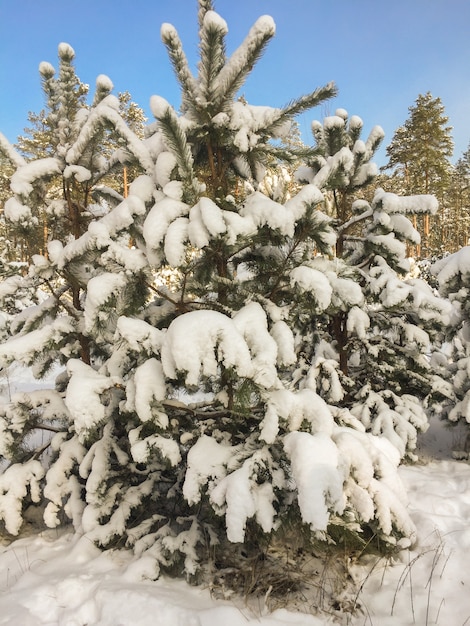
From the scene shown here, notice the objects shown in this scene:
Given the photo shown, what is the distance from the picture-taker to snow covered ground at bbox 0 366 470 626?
2465 millimetres

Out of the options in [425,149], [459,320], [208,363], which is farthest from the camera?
[425,149]

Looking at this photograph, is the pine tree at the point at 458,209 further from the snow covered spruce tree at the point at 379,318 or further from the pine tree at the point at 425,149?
the snow covered spruce tree at the point at 379,318

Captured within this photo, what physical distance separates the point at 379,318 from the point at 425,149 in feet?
92.0

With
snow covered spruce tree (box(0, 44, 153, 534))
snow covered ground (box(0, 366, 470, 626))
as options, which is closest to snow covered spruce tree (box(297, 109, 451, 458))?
snow covered ground (box(0, 366, 470, 626))

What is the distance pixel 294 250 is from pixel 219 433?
5.47ft

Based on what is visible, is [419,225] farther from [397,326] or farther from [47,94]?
[47,94]

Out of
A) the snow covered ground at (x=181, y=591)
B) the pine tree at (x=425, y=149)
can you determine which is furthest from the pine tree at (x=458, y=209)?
the snow covered ground at (x=181, y=591)

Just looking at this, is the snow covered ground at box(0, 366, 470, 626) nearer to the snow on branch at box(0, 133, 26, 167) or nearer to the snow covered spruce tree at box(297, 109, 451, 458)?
the snow covered spruce tree at box(297, 109, 451, 458)

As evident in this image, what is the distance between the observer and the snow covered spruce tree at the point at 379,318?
473 centimetres

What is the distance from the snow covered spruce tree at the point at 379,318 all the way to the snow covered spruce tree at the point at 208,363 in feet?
4.66

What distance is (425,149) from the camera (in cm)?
2806

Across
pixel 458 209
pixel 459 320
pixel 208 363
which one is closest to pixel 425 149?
pixel 458 209

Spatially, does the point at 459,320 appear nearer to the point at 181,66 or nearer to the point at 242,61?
the point at 242,61

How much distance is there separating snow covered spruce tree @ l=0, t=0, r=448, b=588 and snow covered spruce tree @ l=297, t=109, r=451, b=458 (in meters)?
1.42
